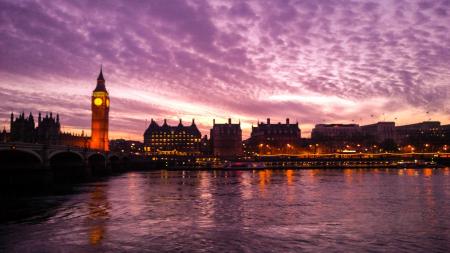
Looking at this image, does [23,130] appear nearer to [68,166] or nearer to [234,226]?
[68,166]

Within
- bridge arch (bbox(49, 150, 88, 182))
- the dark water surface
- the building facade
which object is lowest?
the dark water surface

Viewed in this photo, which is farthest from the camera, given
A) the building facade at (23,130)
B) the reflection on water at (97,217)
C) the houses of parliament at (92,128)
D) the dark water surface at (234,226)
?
the houses of parliament at (92,128)

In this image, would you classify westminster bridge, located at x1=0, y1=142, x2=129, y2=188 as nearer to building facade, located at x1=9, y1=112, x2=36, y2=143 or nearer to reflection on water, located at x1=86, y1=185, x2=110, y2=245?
reflection on water, located at x1=86, y1=185, x2=110, y2=245

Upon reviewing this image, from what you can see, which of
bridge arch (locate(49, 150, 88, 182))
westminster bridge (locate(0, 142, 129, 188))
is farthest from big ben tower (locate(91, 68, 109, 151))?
westminster bridge (locate(0, 142, 129, 188))

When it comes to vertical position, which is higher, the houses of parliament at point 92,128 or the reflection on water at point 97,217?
the houses of parliament at point 92,128

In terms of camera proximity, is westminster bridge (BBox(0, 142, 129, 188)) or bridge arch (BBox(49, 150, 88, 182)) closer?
Result: westminster bridge (BBox(0, 142, 129, 188))

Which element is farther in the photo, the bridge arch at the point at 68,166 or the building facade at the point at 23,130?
the building facade at the point at 23,130

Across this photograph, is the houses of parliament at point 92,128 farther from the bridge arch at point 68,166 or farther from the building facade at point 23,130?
the bridge arch at point 68,166

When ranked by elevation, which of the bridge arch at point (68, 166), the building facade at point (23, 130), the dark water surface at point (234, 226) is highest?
the building facade at point (23, 130)

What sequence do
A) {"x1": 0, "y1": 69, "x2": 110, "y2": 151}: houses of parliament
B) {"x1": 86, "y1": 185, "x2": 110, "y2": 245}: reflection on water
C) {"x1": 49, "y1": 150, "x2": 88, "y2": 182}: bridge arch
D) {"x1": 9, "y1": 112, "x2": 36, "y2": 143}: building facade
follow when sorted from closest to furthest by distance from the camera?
{"x1": 86, "y1": 185, "x2": 110, "y2": 245}: reflection on water < {"x1": 49, "y1": 150, "x2": 88, "y2": 182}: bridge arch < {"x1": 9, "y1": 112, "x2": 36, "y2": 143}: building facade < {"x1": 0, "y1": 69, "x2": 110, "y2": 151}: houses of parliament

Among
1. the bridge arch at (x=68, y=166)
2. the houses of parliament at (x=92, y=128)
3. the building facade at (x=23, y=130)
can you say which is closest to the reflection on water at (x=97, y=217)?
the bridge arch at (x=68, y=166)

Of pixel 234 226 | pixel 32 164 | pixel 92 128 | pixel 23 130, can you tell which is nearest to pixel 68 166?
pixel 32 164

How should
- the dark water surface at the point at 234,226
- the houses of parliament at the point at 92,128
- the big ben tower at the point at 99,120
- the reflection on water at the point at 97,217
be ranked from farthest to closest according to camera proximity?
the big ben tower at the point at 99,120, the houses of parliament at the point at 92,128, the reflection on water at the point at 97,217, the dark water surface at the point at 234,226

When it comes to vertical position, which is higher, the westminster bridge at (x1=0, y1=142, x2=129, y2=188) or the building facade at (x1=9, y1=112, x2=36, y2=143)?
the building facade at (x1=9, y1=112, x2=36, y2=143)
